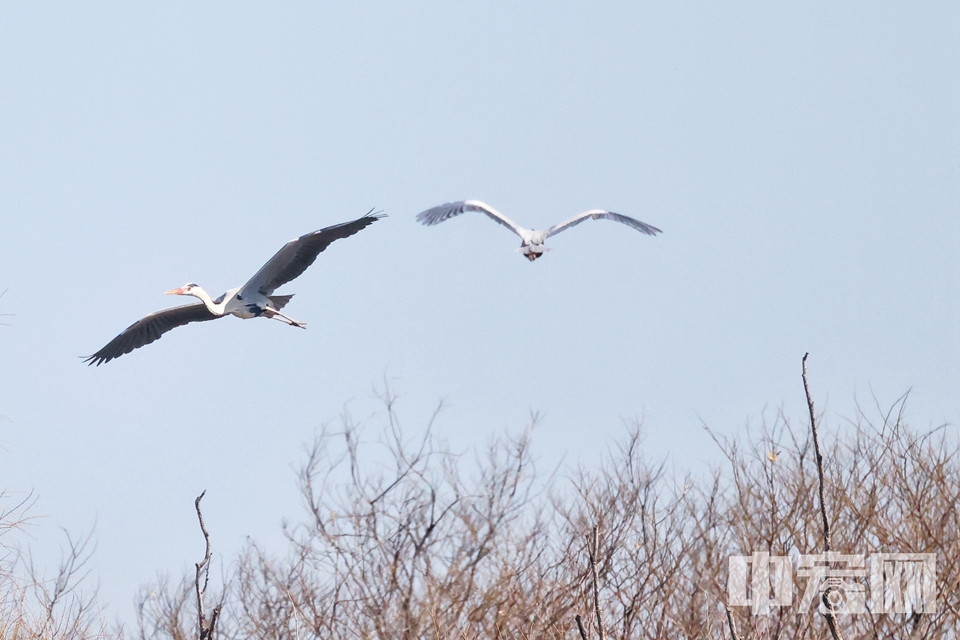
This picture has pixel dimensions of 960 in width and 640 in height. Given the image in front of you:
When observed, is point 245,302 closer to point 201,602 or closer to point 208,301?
point 208,301

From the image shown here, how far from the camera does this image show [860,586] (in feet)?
43.6

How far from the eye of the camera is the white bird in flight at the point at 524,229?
44.3 ft

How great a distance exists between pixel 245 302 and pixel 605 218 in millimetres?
3969

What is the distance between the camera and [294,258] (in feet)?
44.5

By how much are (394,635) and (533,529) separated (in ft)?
7.69

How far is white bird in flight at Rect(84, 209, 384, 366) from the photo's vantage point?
13367 millimetres

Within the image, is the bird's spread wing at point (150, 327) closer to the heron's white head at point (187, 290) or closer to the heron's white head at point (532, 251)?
the heron's white head at point (187, 290)

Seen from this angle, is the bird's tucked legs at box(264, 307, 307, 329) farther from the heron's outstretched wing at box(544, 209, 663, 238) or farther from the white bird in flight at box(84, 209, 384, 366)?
the heron's outstretched wing at box(544, 209, 663, 238)

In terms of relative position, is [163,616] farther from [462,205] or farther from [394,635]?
[462,205]

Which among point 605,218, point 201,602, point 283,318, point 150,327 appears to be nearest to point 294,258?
point 283,318

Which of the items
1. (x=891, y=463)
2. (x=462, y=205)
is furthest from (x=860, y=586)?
(x=462, y=205)

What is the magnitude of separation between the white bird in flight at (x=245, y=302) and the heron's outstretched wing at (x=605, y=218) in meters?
2.34

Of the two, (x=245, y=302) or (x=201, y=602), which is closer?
(x=201, y=602)

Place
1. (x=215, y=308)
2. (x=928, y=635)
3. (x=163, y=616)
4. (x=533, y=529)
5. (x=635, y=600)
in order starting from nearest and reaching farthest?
(x=928, y=635), (x=215, y=308), (x=635, y=600), (x=533, y=529), (x=163, y=616)
